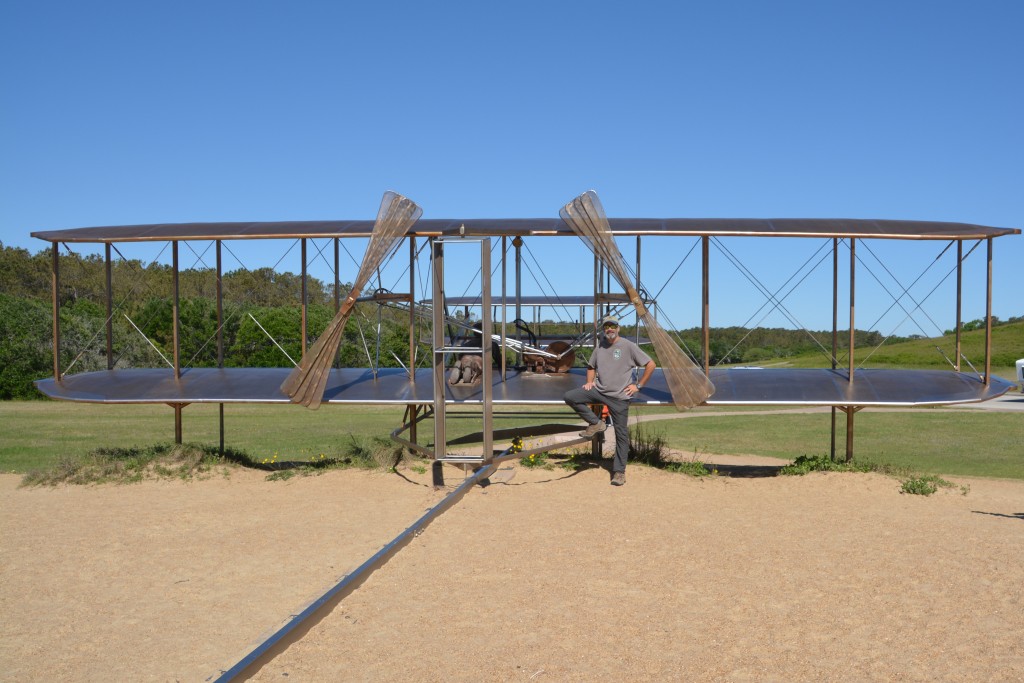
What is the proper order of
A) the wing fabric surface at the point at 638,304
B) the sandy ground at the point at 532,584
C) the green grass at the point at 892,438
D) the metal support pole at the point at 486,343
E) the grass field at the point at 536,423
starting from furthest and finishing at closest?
the grass field at the point at 536,423
the green grass at the point at 892,438
the wing fabric surface at the point at 638,304
the metal support pole at the point at 486,343
the sandy ground at the point at 532,584

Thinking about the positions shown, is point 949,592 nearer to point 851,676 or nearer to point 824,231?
point 851,676

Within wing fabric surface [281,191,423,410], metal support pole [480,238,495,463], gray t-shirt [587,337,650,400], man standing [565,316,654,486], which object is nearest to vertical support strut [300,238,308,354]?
wing fabric surface [281,191,423,410]

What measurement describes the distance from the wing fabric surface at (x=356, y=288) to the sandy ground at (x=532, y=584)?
1305 millimetres

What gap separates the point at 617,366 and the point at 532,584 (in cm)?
422

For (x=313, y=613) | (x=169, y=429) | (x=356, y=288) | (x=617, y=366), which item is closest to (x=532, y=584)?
(x=313, y=613)

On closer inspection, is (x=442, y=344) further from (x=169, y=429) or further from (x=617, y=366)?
(x=169, y=429)

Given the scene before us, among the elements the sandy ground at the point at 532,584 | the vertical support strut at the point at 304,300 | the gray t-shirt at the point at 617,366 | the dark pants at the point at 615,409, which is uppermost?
the vertical support strut at the point at 304,300

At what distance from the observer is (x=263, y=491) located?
11117 millimetres

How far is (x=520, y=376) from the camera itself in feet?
43.8

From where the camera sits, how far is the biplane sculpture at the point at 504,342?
10.4 m

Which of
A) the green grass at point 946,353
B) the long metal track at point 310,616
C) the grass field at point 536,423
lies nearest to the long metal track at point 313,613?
the long metal track at point 310,616

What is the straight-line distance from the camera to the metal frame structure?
10555mm

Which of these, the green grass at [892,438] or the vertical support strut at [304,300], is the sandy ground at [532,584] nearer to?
the vertical support strut at [304,300]

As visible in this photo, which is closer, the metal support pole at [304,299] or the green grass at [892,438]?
the metal support pole at [304,299]
